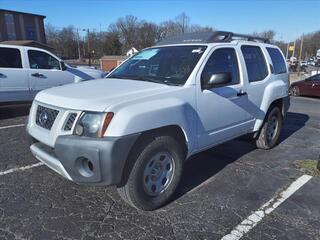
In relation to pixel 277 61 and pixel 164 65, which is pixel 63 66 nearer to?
pixel 164 65

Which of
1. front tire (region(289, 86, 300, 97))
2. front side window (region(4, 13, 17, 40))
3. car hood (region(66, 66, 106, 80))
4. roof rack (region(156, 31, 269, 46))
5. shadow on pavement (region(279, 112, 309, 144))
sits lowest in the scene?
front tire (region(289, 86, 300, 97))

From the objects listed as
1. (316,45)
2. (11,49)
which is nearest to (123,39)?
(316,45)

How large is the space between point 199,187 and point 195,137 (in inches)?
30.1

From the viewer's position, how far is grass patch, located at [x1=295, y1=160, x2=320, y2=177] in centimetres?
458

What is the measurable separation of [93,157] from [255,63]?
332cm

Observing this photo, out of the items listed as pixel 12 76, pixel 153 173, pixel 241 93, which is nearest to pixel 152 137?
pixel 153 173

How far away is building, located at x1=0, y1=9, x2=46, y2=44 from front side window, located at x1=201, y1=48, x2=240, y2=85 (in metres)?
62.5

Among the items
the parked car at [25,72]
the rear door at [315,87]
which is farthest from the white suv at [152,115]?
the rear door at [315,87]

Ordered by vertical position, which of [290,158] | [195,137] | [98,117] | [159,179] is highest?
[98,117]

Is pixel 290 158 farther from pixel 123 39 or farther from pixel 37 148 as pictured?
pixel 123 39

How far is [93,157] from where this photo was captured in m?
2.71

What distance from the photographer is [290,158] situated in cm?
524

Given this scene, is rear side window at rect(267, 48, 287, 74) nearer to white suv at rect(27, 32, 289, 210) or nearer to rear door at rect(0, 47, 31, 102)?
white suv at rect(27, 32, 289, 210)

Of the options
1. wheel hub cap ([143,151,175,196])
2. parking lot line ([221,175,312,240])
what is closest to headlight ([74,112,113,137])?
wheel hub cap ([143,151,175,196])
